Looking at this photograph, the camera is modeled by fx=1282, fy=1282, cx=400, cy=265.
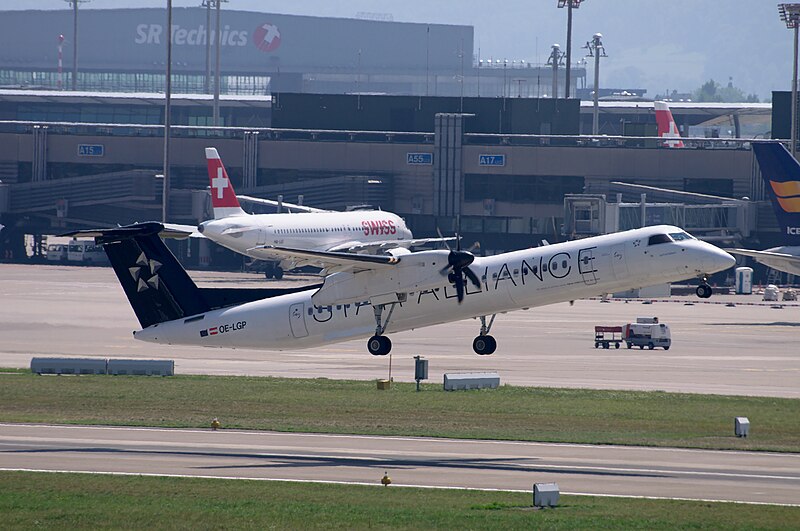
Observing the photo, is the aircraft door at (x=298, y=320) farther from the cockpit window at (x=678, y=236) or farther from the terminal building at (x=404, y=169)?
the terminal building at (x=404, y=169)

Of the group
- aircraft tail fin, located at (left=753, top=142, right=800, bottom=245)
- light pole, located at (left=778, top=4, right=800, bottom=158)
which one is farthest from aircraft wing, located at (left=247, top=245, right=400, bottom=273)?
light pole, located at (left=778, top=4, right=800, bottom=158)

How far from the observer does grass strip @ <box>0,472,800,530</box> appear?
117 ft

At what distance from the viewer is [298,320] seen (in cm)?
5778

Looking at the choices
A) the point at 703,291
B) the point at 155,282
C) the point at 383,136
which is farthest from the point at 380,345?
the point at 383,136

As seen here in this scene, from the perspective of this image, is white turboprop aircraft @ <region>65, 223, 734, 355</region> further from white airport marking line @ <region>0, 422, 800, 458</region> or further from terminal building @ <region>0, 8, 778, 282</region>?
terminal building @ <region>0, 8, 778, 282</region>

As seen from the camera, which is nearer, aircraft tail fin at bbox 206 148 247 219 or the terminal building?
aircraft tail fin at bbox 206 148 247 219

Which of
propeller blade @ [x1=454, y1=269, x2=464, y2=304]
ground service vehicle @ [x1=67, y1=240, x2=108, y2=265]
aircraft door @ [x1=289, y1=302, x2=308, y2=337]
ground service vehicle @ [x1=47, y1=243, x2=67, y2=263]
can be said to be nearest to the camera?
propeller blade @ [x1=454, y1=269, x2=464, y2=304]

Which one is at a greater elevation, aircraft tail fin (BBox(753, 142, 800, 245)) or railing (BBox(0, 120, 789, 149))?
railing (BBox(0, 120, 789, 149))

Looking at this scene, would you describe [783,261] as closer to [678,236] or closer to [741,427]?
[741,427]

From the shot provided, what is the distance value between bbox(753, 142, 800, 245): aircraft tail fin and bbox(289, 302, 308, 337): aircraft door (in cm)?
4118

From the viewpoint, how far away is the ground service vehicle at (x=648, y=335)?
79188 millimetres

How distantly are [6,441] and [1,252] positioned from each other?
3428 inches

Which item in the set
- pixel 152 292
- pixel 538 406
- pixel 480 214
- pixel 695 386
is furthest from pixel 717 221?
pixel 152 292

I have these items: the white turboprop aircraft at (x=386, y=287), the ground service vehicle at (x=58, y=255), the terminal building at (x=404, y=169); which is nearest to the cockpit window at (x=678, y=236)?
the white turboprop aircraft at (x=386, y=287)
